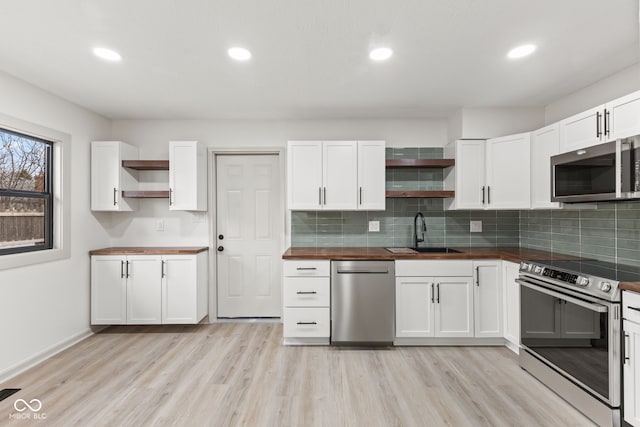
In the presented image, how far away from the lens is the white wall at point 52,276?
8.50 feet

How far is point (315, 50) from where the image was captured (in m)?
2.21

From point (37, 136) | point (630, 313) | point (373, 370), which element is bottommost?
point (373, 370)

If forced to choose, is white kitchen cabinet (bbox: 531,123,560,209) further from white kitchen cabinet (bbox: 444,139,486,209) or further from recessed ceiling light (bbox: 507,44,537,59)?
recessed ceiling light (bbox: 507,44,537,59)

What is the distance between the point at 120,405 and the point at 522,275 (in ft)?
10.2

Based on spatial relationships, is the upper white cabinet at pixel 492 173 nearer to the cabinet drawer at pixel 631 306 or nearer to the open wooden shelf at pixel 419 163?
the open wooden shelf at pixel 419 163

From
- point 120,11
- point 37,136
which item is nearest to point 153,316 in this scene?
point 37,136

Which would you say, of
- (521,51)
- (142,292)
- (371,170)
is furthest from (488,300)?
(142,292)

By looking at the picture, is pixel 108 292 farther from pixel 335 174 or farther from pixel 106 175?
pixel 335 174

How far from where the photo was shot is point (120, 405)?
220cm

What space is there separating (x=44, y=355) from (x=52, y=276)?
2.22 ft

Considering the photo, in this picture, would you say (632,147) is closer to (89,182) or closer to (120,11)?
(120,11)

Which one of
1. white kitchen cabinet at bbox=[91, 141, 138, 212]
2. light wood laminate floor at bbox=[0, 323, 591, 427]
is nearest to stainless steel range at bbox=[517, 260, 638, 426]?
light wood laminate floor at bbox=[0, 323, 591, 427]

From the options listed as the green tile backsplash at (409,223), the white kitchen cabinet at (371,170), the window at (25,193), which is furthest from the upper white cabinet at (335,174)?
the window at (25,193)

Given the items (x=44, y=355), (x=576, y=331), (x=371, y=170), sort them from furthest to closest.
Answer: (x=371, y=170) → (x=44, y=355) → (x=576, y=331)
